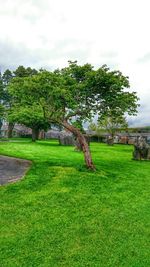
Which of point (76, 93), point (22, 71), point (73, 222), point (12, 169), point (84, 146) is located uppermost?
point (22, 71)

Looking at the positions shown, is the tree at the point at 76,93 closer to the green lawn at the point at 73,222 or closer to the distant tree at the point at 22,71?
the green lawn at the point at 73,222

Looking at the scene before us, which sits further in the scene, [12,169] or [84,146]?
[84,146]

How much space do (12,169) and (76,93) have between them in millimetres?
5885

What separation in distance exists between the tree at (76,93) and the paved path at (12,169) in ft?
10.9

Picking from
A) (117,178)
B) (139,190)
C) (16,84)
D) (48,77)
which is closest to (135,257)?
(139,190)

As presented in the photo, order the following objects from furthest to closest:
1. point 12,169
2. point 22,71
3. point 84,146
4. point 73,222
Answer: point 22,71 → point 84,146 → point 12,169 → point 73,222

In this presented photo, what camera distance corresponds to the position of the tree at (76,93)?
626 inches

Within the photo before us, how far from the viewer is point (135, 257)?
706 cm

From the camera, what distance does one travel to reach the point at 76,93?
16.8 meters

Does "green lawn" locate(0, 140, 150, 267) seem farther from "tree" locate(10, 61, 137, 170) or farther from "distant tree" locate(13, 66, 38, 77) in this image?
"distant tree" locate(13, 66, 38, 77)

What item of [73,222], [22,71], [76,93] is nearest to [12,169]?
[76,93]

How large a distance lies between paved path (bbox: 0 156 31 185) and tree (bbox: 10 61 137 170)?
3.31m

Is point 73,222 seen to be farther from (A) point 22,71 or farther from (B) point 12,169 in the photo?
(A) point 22,71

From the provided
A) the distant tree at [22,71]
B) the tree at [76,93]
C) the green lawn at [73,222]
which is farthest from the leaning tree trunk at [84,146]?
the distant tree at [22,71]
